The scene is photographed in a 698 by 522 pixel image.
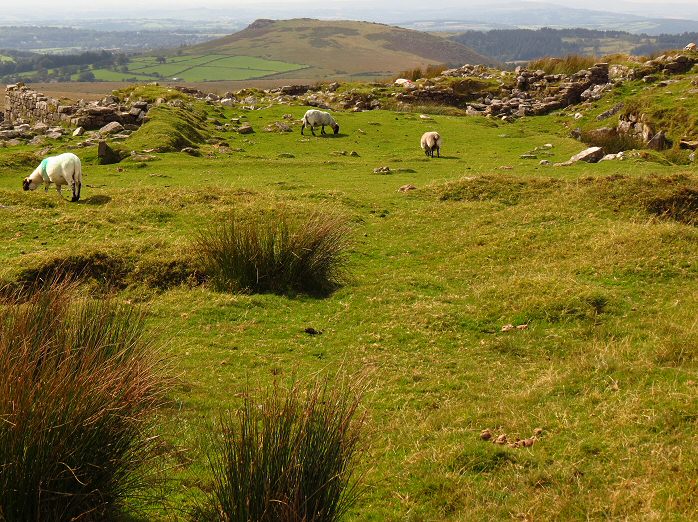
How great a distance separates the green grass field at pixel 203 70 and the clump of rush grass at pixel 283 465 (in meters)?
160

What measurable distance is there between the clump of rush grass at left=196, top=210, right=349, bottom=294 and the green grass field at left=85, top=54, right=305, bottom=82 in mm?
151558

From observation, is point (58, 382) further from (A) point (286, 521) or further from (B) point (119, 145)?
(B) point (119, 145)

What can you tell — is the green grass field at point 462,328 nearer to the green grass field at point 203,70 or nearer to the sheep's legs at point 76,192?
the sheep's legs at point 76,192

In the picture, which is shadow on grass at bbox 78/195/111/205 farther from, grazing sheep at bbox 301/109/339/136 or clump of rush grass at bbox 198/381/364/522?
grazing sheep at bbox 301/109/339/136

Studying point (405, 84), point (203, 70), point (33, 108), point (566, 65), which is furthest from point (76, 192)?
point (203, 70)

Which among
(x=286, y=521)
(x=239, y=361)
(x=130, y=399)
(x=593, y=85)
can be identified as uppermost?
(x=593, y=85)

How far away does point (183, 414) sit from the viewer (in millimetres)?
7965

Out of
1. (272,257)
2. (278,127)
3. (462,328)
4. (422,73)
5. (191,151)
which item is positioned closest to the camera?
(462,328)

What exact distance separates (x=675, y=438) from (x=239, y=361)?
5.87 m

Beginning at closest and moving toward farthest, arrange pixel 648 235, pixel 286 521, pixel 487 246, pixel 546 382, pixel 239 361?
pixel 286 521, pixel 546 382, pixel 239 361, pixel 648 235, pixel 487 246

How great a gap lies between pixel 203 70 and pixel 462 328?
177 metres

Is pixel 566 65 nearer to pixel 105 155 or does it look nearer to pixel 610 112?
pixel 610 112

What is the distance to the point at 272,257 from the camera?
13266 mm

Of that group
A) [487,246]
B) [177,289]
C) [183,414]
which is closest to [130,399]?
[183,414]
